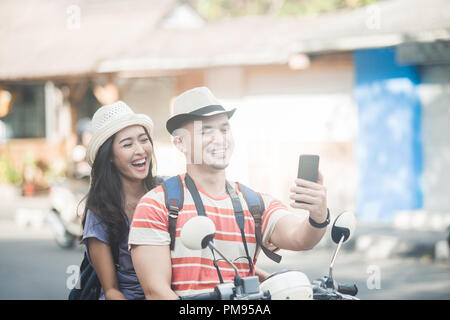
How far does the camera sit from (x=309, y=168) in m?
2.15

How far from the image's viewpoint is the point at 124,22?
57.2ft

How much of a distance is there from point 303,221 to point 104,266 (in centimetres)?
96

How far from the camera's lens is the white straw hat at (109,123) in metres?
2.96

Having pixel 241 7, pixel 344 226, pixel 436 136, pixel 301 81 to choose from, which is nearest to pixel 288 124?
pixel 301 81

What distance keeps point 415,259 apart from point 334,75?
4935mm

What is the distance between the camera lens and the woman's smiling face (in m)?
2.99

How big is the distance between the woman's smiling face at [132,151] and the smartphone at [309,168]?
104 cm

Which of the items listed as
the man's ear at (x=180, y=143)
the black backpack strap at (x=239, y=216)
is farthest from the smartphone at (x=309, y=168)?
the man's ear at (x=180, y=143)

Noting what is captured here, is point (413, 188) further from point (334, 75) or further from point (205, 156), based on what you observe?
point (205, 156)

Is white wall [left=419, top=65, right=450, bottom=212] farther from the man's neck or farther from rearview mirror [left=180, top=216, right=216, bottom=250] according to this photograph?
rearview mirror [left=180, top=216, right=216, bottom=250]

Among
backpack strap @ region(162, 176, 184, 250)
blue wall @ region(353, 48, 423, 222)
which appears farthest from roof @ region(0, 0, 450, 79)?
backpack strap @ region(162, 176, 184, 250)

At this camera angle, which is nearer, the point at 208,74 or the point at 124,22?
the point at 208,74

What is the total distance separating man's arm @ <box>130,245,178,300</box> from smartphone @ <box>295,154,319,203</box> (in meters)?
0.54
